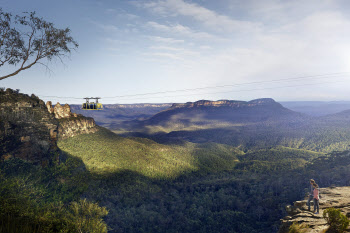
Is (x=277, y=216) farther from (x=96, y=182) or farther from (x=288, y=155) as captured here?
(x=288, y=155)

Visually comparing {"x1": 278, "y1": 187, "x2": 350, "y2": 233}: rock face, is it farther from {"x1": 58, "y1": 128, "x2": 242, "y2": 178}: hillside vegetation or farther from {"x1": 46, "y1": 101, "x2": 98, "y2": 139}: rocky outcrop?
{"x1": 46, "y1": 101, "x2": 98, "y2": 139}: rocky outcrop

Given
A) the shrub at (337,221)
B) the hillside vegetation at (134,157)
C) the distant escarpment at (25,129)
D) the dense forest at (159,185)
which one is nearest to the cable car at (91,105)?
the dense forest at (159,185)

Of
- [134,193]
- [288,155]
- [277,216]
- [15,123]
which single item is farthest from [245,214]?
[288,155]

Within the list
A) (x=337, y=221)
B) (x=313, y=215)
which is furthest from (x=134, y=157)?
(x=337, y=221)

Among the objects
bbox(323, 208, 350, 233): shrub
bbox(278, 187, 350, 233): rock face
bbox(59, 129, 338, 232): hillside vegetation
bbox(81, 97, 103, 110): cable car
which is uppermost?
bbox(81, 97, 103, 110): cable car

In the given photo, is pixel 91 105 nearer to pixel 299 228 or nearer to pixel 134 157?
pixel 299 228

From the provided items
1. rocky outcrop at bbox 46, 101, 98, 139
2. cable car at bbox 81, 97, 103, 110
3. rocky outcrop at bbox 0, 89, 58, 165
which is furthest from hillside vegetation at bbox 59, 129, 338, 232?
cable car at bbox 81, 97, 103, 110
